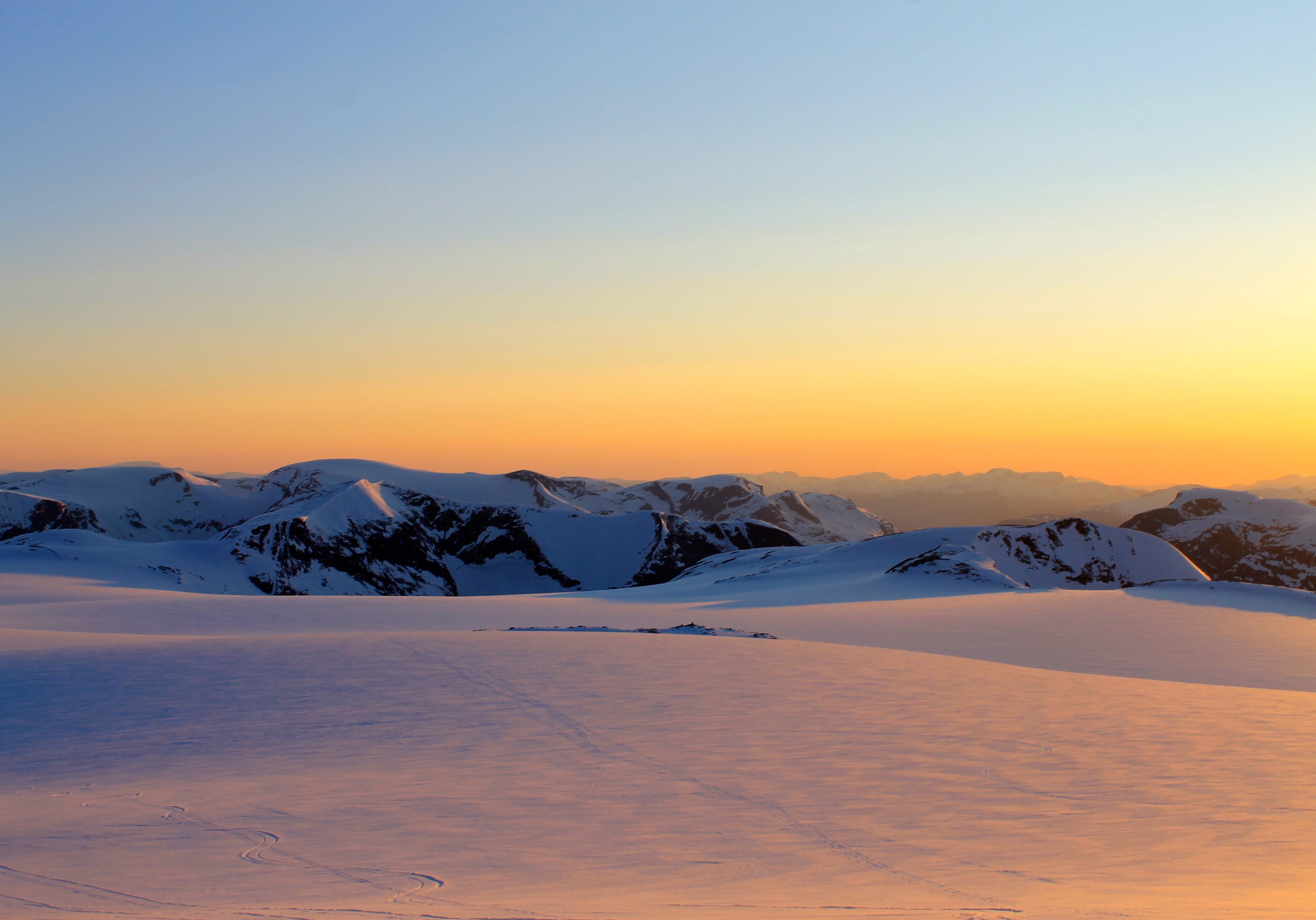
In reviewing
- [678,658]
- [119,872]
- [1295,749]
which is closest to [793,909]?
[119,872]

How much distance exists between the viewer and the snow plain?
289 inches

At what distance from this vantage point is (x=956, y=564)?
178 ft

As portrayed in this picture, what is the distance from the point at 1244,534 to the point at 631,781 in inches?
7504

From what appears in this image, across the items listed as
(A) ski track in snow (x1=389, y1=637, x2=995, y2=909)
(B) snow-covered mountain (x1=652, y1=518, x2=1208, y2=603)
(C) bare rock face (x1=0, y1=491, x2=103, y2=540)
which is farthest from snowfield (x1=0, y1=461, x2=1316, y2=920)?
(C) bare rock face (x1=0, y1=491, x2=103, y2=540)

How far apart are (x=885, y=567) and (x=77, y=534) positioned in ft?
298

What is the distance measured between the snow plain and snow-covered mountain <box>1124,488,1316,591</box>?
469 feet

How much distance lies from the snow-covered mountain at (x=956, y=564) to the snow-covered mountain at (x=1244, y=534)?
76266mm

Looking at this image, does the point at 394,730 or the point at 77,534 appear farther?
the point at 77,534

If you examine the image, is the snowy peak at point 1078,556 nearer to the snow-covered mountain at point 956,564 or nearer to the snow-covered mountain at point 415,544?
the snow-covered mountain at point 956,564

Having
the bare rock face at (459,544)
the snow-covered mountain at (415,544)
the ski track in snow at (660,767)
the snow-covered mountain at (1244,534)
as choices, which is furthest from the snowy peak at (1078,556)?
the snow-covered mountain at (1244,534)

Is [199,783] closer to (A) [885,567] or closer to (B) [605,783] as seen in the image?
(B) [605,783]

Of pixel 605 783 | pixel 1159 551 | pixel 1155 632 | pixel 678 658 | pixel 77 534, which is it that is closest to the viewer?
pixel 605 783

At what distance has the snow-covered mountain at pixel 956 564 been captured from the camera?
5356 cm

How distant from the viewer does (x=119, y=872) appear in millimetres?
7684
